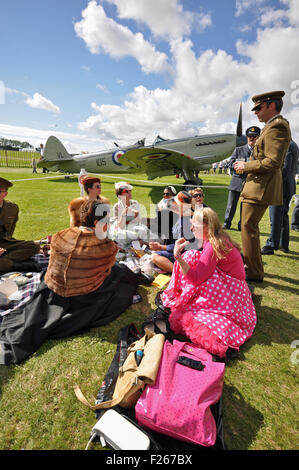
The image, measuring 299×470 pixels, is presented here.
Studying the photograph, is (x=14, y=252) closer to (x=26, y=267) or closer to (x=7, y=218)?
(x=26, y=267)

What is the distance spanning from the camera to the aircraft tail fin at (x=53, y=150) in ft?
62.5

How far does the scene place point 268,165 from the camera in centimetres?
275

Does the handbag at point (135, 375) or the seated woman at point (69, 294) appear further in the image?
the seated woman at point (69, 294)

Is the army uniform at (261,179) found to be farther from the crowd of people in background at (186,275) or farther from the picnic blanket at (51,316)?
the picnic blanket at (51,316)

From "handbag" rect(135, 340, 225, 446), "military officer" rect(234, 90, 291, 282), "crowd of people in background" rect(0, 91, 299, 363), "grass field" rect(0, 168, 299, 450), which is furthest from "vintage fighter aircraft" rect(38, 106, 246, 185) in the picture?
"handbag" rect(135, 340, 225, 446)

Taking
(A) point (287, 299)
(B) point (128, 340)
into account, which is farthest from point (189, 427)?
(A) point (287, 299)

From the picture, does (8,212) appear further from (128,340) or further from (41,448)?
(41,448)

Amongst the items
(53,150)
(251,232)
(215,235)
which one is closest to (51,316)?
(215,235)

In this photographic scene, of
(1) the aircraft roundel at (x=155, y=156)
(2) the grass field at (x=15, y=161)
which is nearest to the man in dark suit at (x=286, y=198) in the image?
(1) the aircraft roundel at (x=155, y=156)

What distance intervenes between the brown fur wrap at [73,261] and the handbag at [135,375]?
92 cm

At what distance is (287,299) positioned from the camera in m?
3.07

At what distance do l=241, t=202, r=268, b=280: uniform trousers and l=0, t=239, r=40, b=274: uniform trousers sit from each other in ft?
11.0

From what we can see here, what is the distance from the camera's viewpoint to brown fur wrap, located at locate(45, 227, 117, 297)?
2.24 m

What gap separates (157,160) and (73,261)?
10406 mm
